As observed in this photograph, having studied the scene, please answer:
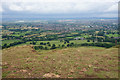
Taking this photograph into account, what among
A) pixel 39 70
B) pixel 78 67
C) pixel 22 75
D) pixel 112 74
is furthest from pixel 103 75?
pixel 22 75

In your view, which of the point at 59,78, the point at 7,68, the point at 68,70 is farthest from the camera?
the point at 7,68

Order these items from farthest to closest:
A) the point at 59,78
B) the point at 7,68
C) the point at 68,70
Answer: the point at 7,68 < the point at 68,70 < the point at 59,78

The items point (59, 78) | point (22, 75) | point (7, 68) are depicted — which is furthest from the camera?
point (7, 68)

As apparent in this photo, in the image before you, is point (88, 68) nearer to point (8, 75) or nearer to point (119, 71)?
point (119, 71)

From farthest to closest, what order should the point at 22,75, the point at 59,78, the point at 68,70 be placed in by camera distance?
the point at 68,70
the point at 22,75
the point at 59,78

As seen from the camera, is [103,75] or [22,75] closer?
[103,75]

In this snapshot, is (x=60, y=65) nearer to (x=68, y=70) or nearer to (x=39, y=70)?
(x=68, y=70)

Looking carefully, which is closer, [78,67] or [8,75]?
[8,75]

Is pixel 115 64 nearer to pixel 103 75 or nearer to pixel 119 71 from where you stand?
pixel 119 71

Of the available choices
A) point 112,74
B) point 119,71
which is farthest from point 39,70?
point 119,71
